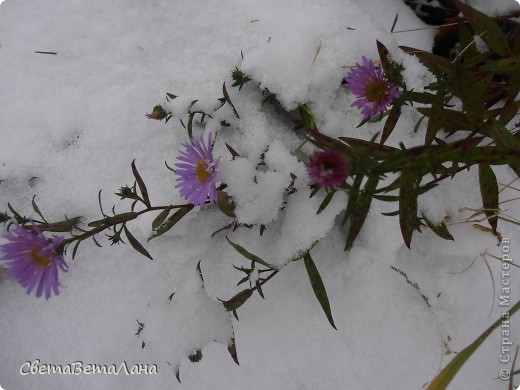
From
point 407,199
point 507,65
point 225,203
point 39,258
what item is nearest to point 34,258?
point 39,258

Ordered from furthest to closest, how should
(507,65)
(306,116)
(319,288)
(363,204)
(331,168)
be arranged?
(306,116), (319,288), (507,65), (363,204), (331,168)

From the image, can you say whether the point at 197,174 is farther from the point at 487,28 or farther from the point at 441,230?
the point at 487,28

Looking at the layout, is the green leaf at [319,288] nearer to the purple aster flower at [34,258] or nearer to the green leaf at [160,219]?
the green leaf at [160,219]

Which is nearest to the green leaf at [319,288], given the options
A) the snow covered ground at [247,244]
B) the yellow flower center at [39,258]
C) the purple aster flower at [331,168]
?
the snow covered ground at [247,244]

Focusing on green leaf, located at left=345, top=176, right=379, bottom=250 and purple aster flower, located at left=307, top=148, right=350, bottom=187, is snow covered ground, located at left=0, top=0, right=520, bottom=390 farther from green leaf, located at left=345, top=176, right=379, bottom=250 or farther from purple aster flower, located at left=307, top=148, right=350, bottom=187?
purple aster flower, located at left=307, top=148, right=350, bottom=187

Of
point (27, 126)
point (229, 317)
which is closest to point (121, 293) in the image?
point (229, 317)

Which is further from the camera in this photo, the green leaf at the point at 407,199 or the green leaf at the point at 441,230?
the green leaf at the point at 441,230

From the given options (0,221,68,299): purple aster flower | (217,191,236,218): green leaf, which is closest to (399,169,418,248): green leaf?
(217,191,236,218): green leaf

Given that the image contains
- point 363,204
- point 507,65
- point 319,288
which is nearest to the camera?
point 363,204
